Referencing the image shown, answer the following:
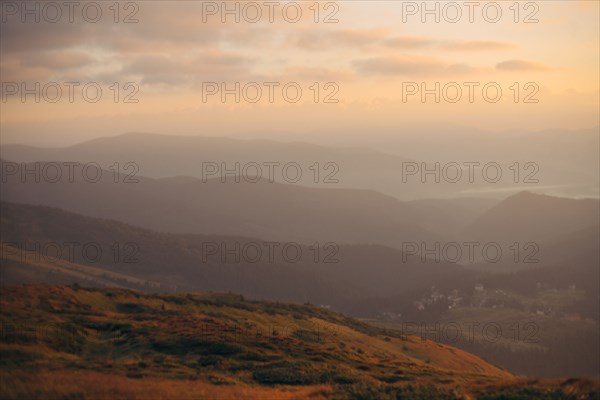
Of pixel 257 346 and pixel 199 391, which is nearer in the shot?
pixel 199 391

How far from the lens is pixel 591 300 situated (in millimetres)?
171000

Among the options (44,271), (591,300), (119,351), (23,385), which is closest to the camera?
(23,385)

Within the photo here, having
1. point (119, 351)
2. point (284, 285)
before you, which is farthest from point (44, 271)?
point (119, 351)

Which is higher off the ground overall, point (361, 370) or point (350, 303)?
point (361, 370)

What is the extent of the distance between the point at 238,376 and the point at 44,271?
117425 mm

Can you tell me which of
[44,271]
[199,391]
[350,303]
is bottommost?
[350,303]

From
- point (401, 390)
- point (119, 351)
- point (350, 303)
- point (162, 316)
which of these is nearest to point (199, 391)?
point (401, 390)

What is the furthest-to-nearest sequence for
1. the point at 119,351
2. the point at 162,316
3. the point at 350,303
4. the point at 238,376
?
the point at 350,303, the point at 162,316, the point at 119,351, the point at 238,376

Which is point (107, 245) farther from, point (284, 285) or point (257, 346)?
point (257, 346)

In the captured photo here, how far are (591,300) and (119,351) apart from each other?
17662 cm

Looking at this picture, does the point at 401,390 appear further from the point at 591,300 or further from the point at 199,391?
the point at 591,300

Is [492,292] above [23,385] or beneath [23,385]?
beneath

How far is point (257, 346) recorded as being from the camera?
111ft

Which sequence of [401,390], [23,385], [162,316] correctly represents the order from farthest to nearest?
1. [162,316]
2. [401,390]
3. [23,385]
